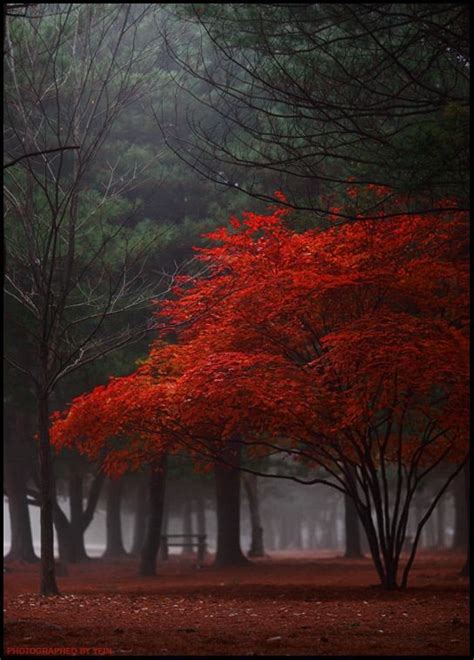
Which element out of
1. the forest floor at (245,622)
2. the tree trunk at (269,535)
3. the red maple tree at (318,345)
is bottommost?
the tree trunk at (269,535)

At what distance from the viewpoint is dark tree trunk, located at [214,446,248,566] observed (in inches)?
910

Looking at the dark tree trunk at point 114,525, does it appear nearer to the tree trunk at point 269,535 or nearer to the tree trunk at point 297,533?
the tree trunk at point 297,533

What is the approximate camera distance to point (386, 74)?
10.2 m

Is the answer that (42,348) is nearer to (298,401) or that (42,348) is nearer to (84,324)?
(298,401)

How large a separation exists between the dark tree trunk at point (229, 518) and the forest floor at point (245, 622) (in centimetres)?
691

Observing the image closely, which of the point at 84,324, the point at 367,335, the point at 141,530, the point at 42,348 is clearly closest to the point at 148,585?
the point at 84,324

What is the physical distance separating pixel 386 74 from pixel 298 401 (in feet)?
14.0

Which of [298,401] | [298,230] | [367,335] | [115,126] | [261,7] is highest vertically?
[115,126]

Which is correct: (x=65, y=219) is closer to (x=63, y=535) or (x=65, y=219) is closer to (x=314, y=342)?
(x=314, y=342)

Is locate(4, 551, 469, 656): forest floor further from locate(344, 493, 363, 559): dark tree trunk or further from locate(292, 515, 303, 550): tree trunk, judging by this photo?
locate(292, 515, 303, 550): tree trunk

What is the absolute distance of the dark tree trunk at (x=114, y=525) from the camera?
32.7 metres

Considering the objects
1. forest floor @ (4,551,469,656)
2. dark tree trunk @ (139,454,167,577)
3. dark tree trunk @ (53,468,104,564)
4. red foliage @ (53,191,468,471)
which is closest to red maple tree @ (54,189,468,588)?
red foliage @ (53,191,468,471)

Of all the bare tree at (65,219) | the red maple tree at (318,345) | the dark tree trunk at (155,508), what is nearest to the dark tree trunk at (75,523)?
the dark tree trunk at (155,508)

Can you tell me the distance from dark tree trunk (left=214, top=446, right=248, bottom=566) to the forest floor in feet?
22.7
